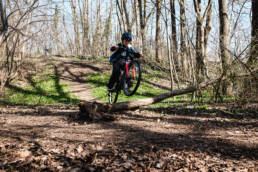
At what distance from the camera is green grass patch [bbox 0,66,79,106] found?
12.1m

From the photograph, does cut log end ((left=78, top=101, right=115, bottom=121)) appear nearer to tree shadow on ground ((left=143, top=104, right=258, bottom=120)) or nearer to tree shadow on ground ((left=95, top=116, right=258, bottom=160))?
tree shadow on ground ((left=95, top=116, right=258, bottom=160))

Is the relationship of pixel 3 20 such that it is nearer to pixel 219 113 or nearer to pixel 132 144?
pixel 132 144

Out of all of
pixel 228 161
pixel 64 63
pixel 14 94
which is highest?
pixel 64 63

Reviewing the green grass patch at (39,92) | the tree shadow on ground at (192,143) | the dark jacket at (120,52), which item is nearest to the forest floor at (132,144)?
the tree shadow on ground at (192,143)

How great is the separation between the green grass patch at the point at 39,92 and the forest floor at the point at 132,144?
6600 mm

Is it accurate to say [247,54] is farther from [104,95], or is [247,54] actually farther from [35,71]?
[35,71]

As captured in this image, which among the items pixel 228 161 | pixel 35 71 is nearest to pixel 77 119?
pixel 228 161

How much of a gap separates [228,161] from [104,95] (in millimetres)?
10870

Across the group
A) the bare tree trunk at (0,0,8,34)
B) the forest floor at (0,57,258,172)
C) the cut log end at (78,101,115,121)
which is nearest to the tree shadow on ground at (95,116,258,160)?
the forest floor at (0,57,258,172)

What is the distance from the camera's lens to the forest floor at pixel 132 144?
3.05 m

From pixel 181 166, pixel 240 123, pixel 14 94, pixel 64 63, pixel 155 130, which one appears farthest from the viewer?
pixel 64 63

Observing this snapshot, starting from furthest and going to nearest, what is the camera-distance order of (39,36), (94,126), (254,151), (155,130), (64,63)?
(64,63)
(39,36)
(94,126)
(155,130)
(254,151)

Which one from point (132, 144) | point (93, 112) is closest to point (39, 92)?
point (93, 112)

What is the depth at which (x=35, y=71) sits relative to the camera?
18.3 m
